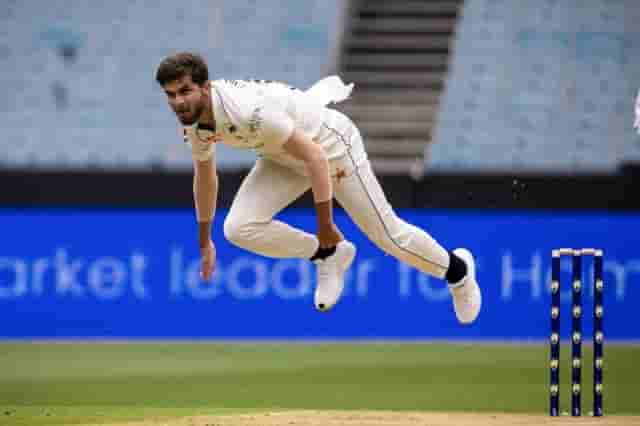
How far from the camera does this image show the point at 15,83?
14945 millimetres

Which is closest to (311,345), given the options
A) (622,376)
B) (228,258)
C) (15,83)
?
(228,258)

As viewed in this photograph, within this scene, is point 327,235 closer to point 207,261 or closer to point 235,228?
point 235,228

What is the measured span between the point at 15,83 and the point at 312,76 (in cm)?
300

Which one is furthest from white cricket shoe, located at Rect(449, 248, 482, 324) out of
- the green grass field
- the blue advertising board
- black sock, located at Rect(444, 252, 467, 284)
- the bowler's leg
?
the blue advertising board

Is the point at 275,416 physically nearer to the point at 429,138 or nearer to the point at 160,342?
the point at 160,342

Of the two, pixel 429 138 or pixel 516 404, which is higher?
pixel 429 138

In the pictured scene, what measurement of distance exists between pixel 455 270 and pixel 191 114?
174 centimetres

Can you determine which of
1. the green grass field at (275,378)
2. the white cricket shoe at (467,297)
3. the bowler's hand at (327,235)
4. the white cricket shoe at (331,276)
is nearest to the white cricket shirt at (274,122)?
the bowler's hand at (327,235)

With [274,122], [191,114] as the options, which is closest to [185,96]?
[191,114]

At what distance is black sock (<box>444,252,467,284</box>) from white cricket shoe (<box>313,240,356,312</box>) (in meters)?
0.52

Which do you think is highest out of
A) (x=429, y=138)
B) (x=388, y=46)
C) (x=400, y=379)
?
(x=388, y=46)

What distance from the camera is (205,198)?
7328mm

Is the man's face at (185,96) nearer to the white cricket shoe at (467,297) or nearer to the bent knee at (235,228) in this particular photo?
the bent knee at (235,228)

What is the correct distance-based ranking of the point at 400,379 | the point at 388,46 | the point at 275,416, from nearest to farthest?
the point at 275,416, the point at 400,379, the point at 388,46
